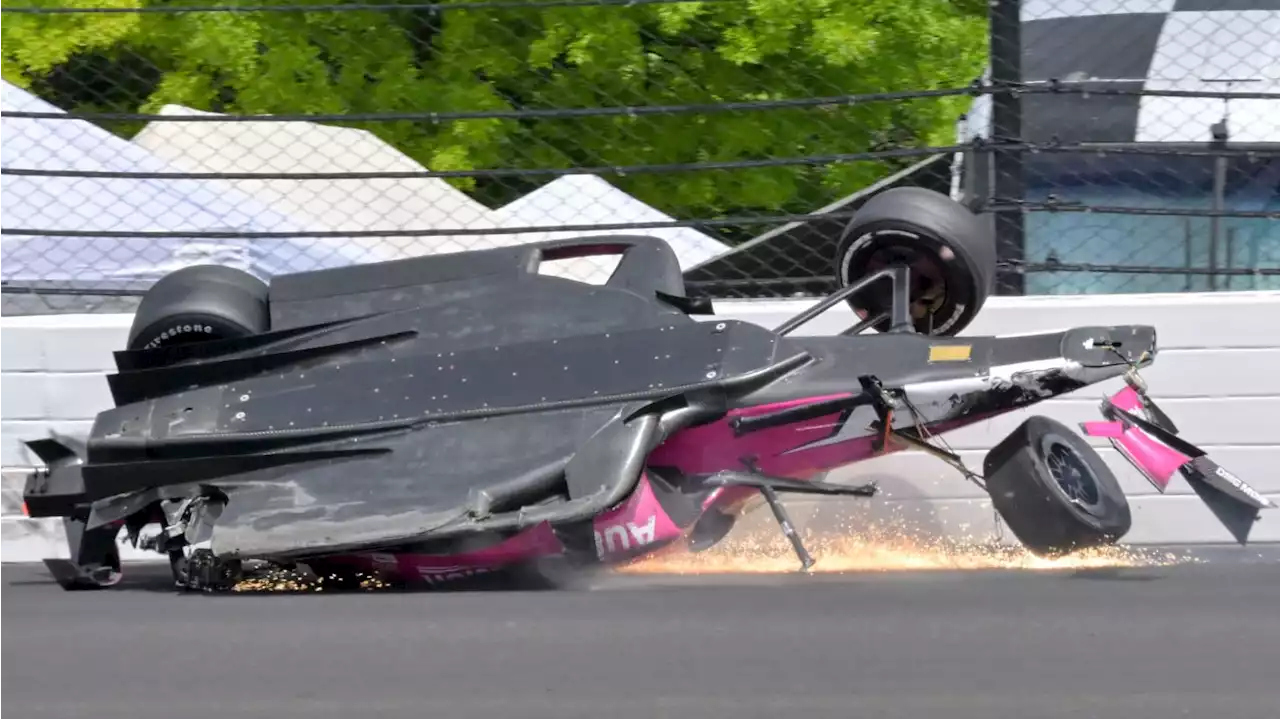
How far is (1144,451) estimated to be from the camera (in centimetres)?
461

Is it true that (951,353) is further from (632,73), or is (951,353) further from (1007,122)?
(632,73)

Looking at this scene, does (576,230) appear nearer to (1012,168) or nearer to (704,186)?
(1012,168)

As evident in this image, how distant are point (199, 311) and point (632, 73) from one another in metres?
4.36

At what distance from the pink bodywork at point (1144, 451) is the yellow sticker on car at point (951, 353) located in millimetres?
388

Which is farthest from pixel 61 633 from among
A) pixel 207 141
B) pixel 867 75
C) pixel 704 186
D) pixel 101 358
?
pixel 867 75

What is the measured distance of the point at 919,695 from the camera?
3.31 metres

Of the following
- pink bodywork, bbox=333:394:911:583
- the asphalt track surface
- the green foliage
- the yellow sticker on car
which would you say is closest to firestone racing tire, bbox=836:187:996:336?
the yellow sticker on car

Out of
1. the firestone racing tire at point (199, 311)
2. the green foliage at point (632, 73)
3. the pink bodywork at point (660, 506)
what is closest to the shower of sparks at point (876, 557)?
the pink bodywork at point (660, 506)

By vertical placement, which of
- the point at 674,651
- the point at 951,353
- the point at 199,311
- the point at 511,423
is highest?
the point at 199,311

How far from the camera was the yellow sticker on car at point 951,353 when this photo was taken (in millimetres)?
4754

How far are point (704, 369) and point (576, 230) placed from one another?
4.46 feet

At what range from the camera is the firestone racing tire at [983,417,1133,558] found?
4680 millimetres

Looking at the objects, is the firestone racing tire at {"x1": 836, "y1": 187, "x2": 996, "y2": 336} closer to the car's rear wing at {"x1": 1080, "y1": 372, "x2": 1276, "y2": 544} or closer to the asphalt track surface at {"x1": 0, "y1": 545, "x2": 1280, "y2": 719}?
the car's rear wing at {"x1": 1080, "y1": 372, "x2": 1276, "y2": 544}

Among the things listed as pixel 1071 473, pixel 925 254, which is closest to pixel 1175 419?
pixel 1071 473
